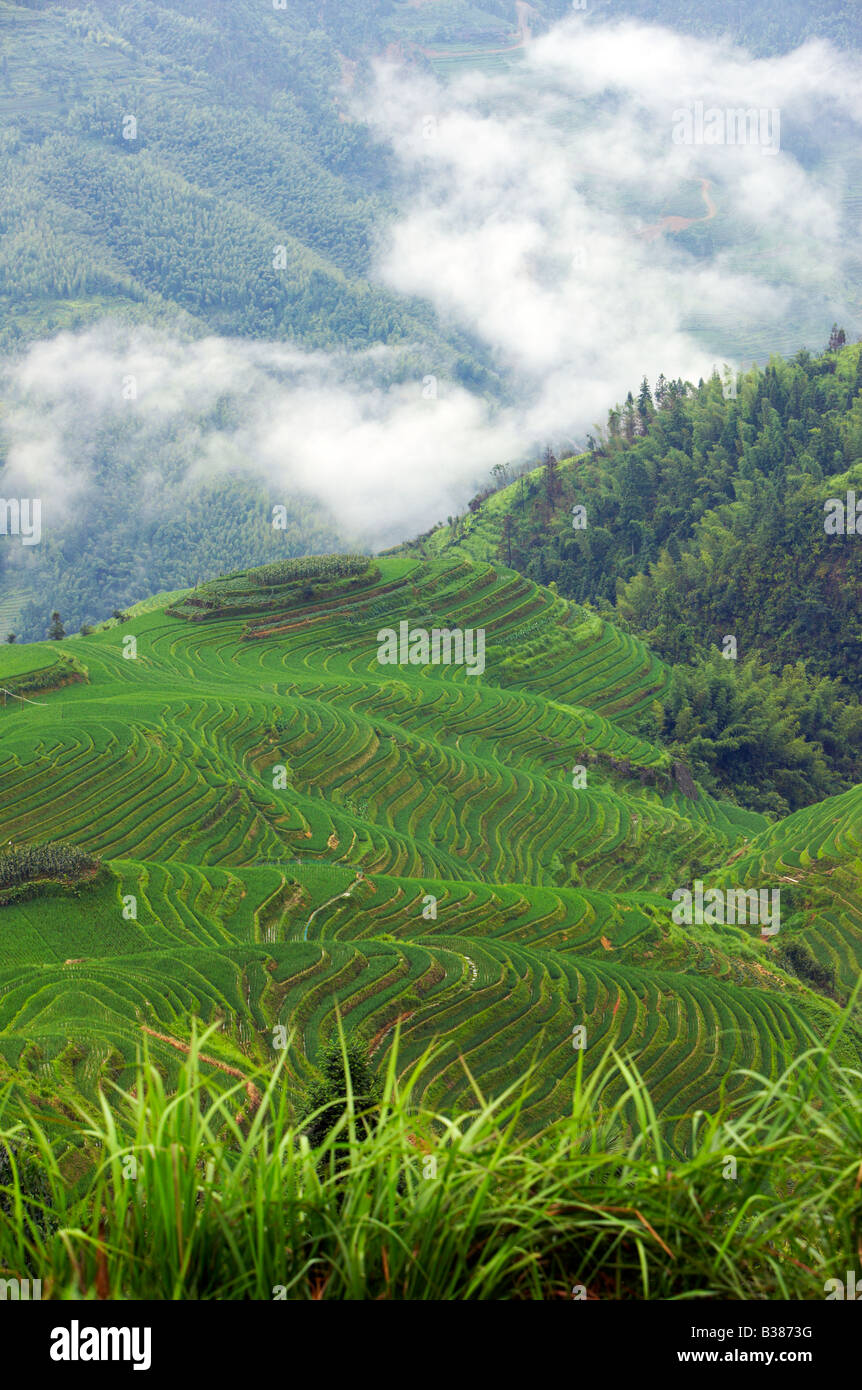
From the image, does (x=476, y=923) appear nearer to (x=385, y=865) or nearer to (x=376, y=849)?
(x=385, y=865)

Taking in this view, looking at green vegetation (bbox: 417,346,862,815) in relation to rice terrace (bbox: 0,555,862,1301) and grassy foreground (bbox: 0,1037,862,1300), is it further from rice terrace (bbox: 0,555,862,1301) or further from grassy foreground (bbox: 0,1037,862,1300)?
grassy foreground (bbox: 0,1037,862,1300)

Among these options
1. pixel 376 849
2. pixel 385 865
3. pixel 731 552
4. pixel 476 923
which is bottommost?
pixel 476 923

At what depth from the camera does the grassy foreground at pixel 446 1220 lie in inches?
116

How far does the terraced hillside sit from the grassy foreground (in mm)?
323

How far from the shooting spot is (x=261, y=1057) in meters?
16.1

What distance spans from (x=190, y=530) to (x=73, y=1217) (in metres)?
145

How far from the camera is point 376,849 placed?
29672 mm

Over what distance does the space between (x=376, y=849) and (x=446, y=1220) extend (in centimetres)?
2680

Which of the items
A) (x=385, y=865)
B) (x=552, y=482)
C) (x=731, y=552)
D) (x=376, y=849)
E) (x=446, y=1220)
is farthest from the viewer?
(x=552, y=482)

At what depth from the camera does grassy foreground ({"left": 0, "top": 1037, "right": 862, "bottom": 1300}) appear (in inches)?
116

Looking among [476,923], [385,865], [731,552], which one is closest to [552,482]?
[731,552]

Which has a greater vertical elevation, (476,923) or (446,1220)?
(446,1220)

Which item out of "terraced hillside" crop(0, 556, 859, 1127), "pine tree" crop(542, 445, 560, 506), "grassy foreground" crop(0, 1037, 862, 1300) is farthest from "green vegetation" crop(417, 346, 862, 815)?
"grassy foreground" crop(0, 1037, 862, 1300)

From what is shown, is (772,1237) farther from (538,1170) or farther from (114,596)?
(114,596)
